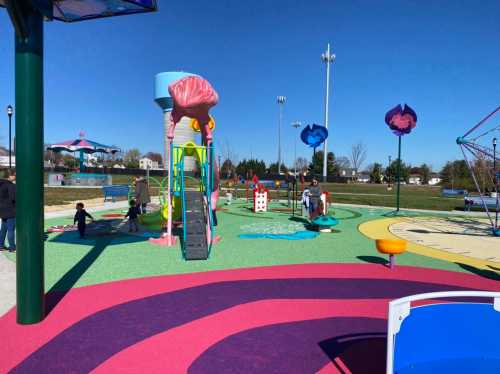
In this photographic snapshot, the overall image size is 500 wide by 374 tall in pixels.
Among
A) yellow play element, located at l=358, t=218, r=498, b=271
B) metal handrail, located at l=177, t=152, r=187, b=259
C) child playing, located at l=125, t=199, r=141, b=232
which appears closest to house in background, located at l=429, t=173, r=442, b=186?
yellow play element, located at l=358, t=218, r=498, b=271

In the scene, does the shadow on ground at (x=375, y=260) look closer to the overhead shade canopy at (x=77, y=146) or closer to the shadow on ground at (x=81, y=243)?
the shadow on ground at (x=81, y=243)

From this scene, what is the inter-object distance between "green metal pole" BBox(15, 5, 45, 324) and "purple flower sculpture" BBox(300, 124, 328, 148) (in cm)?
1183

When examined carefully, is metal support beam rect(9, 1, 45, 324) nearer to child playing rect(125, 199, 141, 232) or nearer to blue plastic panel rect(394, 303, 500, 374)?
blue plastic panel rect(394, 303, 500, 374)

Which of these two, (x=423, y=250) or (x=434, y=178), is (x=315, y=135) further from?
(x=434, y=178)

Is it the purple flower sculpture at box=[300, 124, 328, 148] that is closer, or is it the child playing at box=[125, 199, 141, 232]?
the child playing at box=[125, 199, 141, 232]

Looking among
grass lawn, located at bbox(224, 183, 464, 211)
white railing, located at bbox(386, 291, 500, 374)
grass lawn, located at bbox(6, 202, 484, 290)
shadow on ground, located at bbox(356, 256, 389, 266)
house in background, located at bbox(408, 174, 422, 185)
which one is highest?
house in background, located at bbox(408, 174, 422, 185)

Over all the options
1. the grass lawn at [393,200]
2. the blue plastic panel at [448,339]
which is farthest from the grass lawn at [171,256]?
the grass lawn at [393,200]

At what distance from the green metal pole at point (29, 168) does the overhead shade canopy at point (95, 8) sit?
2.52ft

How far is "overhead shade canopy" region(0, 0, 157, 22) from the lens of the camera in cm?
491

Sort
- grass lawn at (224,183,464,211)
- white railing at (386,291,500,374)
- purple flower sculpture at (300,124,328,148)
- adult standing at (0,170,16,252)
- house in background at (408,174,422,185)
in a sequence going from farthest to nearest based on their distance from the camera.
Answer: house in background at (408,174,422,185), grass lawn at (224,183,464,211), purple flower sculpture at (300,124,328,148), adult standing at (0,170,16,252), white railing at (386,291,500,374)

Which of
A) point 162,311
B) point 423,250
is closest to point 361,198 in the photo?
point 423,250

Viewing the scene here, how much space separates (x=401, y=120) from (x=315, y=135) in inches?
162

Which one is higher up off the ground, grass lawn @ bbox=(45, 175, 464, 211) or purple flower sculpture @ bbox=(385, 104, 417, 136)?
purple flower sculpture @ bbox=(385, 104, 417, 136)

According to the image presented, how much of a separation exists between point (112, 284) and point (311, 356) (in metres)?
3.68
